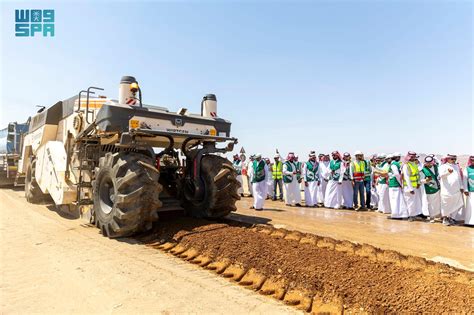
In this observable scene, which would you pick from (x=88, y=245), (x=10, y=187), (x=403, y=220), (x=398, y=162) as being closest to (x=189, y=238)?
(x=88, y=245)

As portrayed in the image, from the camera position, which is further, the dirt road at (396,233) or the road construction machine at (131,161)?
the road construction machine at (131,161)

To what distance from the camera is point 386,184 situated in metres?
9.83

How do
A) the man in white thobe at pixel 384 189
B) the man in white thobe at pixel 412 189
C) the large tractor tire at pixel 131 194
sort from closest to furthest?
the large tractor tire at pixel 131 194 → the man in white thobe at pixel 412 189 → the man in white thobe at pixel 384 189

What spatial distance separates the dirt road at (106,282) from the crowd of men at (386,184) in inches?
230

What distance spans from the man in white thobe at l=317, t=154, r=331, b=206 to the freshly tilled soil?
6.46m

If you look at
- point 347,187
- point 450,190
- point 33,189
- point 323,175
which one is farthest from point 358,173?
point 33,189

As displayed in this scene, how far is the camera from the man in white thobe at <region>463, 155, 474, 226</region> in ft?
24.9

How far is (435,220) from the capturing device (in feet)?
27.9

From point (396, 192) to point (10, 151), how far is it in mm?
15448

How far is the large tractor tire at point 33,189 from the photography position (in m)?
9.32

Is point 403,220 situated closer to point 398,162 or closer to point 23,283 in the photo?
point 398,162

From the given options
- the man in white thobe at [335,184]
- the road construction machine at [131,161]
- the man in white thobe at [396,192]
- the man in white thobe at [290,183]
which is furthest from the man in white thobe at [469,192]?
the road construction machine at [131,161]

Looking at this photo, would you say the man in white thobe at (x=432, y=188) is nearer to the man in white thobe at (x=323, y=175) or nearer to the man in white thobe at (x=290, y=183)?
the man in white thobe at (x=323, y=175)

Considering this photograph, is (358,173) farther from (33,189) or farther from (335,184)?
(33,189)
